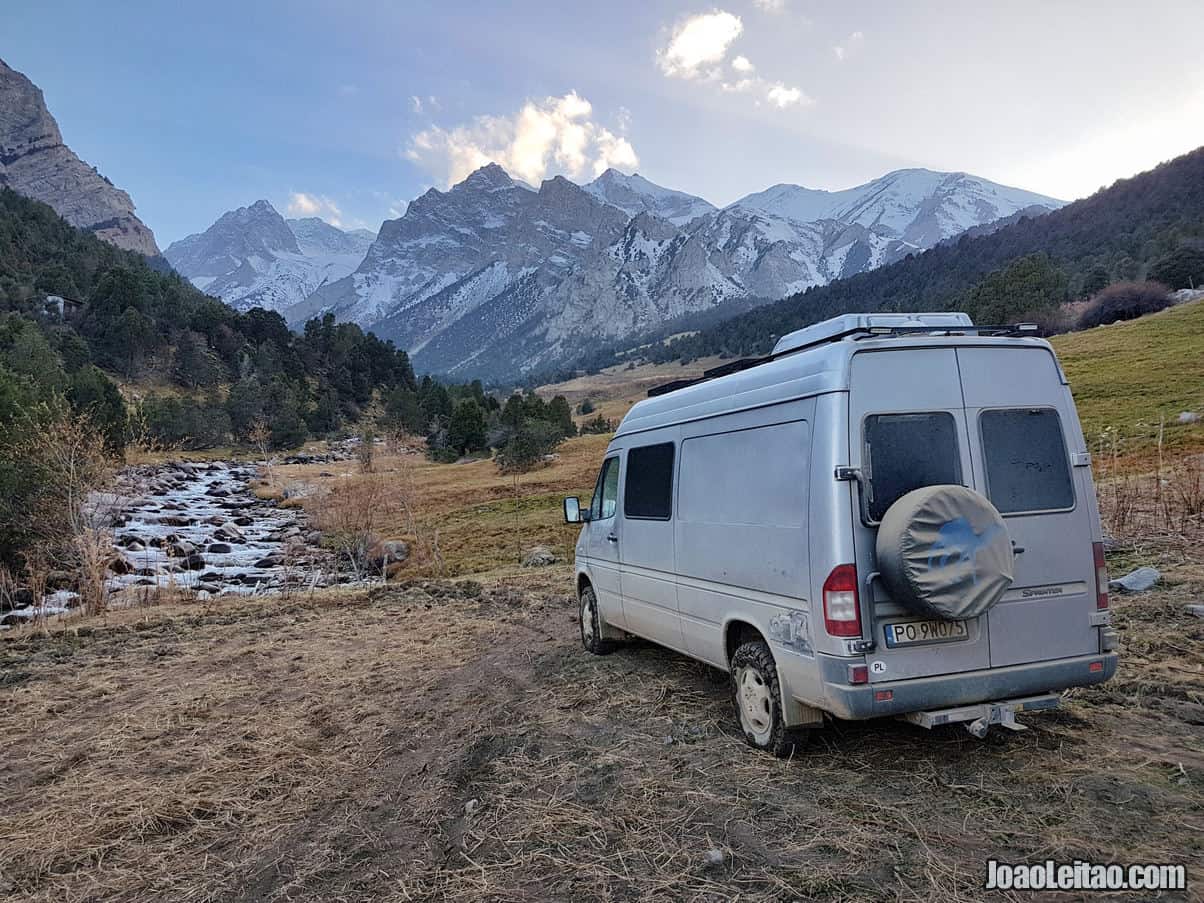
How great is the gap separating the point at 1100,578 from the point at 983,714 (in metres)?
1.22

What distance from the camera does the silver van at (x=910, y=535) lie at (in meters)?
4.15

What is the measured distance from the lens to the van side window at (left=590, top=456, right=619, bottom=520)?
7.60m

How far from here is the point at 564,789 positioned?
4773 millimetres

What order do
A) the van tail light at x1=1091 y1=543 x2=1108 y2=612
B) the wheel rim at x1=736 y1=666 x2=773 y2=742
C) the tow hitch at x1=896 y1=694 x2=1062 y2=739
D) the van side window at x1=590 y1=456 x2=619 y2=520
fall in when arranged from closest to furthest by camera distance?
1. the tow hitch at x1=896 y1=694 x2=1062 y2=739
2. the van tail light at x1=1091 y1=543 x2=1108 y2=612
3. the wheel rim at x1=736 y1=666 x2=773 y2=742
4. the van side window at x1=590 y1=456 x2=619 y2=520

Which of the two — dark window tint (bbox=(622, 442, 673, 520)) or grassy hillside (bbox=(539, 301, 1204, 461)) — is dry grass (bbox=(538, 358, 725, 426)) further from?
dark window tint (bbox=(622, 442, 673, 520))

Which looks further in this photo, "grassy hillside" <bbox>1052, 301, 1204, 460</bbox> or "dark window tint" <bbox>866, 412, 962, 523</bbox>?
"grassy hillside" <bbox>1052, 301, 1204, 460</bbox>

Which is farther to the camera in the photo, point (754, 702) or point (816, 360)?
point (754, 702)

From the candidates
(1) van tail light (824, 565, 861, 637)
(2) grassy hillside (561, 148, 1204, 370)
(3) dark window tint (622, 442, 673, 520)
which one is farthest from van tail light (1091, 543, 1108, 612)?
(2) grassy hillside (561, 148, 1204, 370)

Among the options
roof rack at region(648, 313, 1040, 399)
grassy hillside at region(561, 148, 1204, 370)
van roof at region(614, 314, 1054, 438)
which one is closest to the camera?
van roof at region(614, 314, 1054, 438)

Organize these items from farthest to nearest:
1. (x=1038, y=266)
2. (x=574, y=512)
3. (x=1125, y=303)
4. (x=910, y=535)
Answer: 1. (x=1038, y=266)
2. (x=1125, y=303)
3. (x=574, y=512)
4. (x=910, y=535)

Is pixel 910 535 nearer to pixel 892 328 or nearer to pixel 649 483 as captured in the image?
pixel 892 328

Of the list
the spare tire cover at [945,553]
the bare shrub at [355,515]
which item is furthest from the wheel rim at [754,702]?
the bare shrub at [355,515]

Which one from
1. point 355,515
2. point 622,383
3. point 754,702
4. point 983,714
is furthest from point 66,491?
point 622,383

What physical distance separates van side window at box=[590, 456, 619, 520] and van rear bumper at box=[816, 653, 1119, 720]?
141 inches
